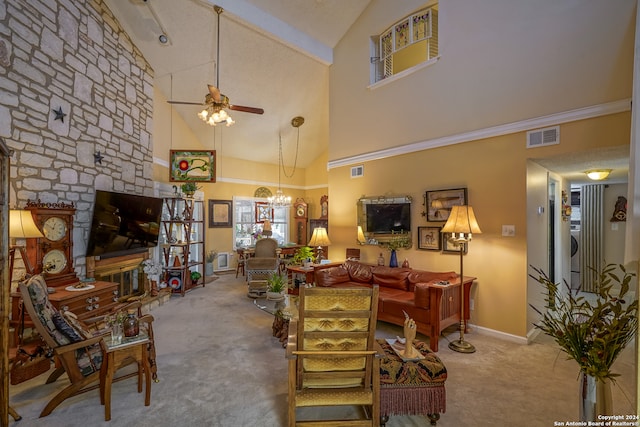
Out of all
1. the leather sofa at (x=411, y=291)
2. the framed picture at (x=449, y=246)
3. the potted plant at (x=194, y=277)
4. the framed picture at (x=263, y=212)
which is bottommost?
the potted plant at (x=194, y=277)

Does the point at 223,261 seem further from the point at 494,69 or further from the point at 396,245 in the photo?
the point at 494,69

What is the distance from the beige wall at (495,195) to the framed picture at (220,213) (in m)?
5.49

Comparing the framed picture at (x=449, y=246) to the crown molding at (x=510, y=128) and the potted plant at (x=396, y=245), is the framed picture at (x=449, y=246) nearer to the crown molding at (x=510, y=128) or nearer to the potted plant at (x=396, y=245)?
the potted plant at (x=396, y=245)

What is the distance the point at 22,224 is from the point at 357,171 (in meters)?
4.92

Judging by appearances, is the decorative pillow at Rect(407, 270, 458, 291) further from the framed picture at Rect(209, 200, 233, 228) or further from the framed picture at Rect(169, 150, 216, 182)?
the framed picture at Rect(209, 200, 233, 228)

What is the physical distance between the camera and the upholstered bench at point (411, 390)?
219 cm

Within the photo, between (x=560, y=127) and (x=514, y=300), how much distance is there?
2.24 metres

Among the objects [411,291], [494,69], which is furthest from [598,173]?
[411,291]

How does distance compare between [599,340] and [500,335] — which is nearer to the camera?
[599,340]

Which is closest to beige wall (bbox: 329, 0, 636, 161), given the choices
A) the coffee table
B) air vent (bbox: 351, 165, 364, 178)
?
air vent (bbox: 351, 165, 364, 178)

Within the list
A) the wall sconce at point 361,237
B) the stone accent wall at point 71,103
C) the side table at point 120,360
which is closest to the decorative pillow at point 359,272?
the wall sconce at point 361,237

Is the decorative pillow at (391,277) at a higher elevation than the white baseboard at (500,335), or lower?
higher

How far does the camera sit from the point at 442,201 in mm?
4566

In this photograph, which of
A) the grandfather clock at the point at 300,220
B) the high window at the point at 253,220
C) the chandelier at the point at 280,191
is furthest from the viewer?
the grandfather clock at the point at 300,220
